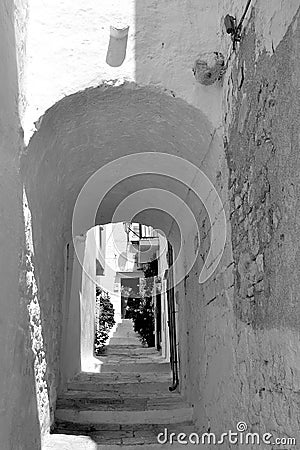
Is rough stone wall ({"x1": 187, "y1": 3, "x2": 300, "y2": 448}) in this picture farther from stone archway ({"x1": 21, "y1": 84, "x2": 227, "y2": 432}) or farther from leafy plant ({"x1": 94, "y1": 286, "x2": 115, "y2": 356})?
leafy plant ({"x1": 94, "y1": 286, "x2": 115, "y2": 356})

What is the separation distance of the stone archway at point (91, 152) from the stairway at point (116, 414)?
0.99 feet

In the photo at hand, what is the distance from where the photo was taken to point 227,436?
2.58m

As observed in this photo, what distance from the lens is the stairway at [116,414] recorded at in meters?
3.32

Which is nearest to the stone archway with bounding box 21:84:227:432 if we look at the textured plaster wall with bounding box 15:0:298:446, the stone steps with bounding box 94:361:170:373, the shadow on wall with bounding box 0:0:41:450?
the textured plaster wall with bounding box 15:0:298:446

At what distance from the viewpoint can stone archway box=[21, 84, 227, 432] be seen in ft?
9.10

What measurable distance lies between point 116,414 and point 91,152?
6.40ft

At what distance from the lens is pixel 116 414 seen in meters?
3.88

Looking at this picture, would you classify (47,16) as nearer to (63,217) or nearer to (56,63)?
(56,63)

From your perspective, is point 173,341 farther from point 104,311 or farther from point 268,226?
point 104,311

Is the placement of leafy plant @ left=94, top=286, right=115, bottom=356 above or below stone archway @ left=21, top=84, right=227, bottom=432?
below

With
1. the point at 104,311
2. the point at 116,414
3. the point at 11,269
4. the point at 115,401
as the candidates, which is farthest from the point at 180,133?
the point at 104,311

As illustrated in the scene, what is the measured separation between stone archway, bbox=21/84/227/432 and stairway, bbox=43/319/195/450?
0.30 metres

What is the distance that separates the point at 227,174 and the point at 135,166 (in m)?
1.12

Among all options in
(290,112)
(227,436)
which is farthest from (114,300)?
(290,112)
